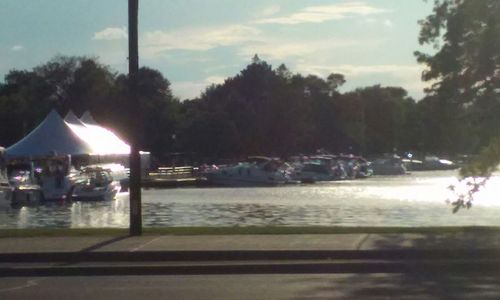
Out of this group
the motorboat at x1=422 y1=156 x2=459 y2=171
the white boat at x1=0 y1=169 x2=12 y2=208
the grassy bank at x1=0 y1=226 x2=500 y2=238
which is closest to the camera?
the grassy bank at x1=0 y1=226 x2=500 y2=238

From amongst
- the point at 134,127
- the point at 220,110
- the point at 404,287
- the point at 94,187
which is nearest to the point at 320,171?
the point at 220,110

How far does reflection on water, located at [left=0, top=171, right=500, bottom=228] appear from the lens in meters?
32.3

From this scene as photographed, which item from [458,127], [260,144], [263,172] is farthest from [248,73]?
[458,127]

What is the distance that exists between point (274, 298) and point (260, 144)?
87.9 metres

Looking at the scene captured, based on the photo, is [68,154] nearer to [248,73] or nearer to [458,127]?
[458,127]

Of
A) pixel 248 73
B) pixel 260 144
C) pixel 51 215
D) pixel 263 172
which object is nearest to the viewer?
pixel 51 215

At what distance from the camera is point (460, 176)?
23.2 m

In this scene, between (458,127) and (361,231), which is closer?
(361,231)

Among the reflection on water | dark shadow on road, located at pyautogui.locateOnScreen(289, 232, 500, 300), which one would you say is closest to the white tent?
the reflection on water

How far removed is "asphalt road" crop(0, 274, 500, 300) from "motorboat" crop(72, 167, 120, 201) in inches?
1416

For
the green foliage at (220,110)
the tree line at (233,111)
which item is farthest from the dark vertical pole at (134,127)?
the green foliage at (220,110)

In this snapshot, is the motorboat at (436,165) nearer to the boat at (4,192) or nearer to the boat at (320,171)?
the boat at (320,171)

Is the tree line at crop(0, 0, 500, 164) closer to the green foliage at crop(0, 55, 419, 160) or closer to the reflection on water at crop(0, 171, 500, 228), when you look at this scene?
the green foliage at crop(0, 55, 419, 160)

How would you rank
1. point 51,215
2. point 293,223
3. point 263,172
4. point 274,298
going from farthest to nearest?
point 263,172
point 51,215
point 293,223
point 274,298
